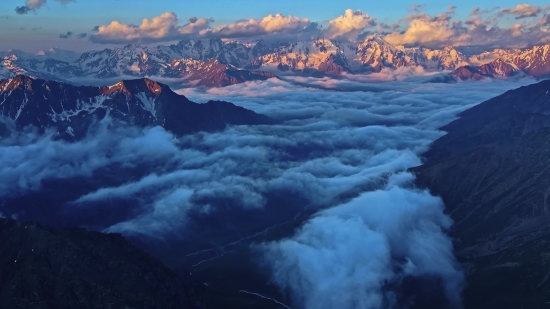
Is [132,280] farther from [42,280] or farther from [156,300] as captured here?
[42,280]

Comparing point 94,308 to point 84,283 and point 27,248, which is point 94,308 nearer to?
point 84,283

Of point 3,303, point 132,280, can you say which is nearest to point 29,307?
point 3,303

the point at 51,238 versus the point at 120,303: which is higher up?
the point at 51,238

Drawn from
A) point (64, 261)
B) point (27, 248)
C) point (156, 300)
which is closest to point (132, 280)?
point (156, 300)

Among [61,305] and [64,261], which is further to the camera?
[64,261]

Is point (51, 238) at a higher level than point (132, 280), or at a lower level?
higher

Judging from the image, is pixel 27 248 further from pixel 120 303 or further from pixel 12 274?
pixel 120 303

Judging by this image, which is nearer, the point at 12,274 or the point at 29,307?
the point at 29,307

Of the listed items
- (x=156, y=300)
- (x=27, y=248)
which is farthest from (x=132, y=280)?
(x=27, y=248)
